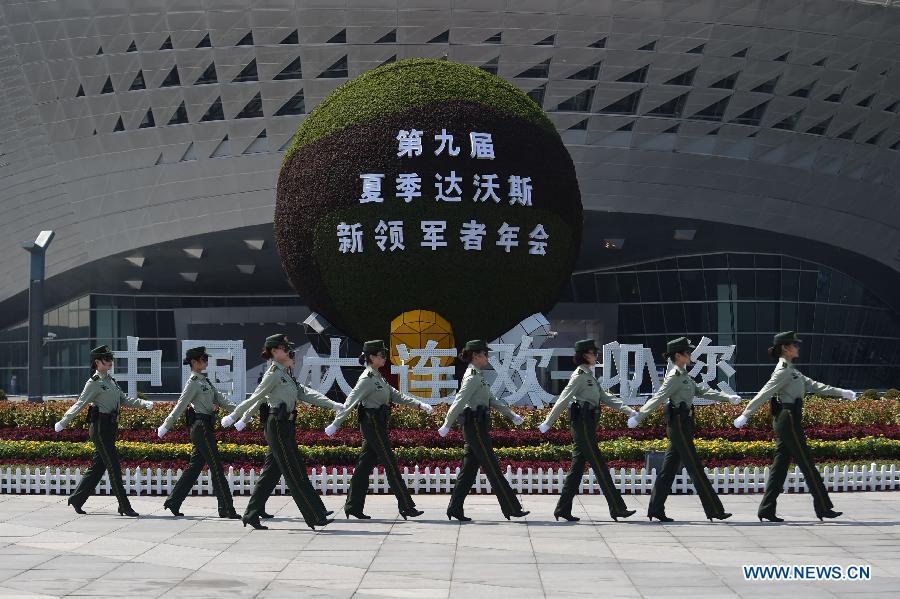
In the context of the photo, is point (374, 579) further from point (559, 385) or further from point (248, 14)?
point (559, 385)

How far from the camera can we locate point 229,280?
142ft

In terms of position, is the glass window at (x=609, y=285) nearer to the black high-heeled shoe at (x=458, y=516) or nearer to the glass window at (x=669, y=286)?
the glass window at (x=669, y=286)

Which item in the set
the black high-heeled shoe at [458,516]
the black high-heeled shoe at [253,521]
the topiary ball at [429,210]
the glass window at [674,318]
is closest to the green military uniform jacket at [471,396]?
the black high-heeled shoe at [458,516]

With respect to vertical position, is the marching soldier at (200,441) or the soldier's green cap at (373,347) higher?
the soldier's green cap at (373,347)

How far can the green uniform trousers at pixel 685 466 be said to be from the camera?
1202 cm

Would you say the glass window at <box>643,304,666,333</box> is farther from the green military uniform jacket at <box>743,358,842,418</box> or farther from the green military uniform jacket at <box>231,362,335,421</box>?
the green military uniform jacket at <box>231,362,335,421</box>

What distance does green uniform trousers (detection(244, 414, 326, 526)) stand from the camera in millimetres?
11625

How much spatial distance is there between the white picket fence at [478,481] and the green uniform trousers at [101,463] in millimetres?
1524

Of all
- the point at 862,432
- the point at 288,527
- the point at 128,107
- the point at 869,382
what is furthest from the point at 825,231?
the point at 288,527

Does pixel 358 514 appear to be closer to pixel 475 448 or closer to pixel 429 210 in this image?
pixel 475 448

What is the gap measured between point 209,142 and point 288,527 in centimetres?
2770

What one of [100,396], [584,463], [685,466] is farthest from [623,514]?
[100,396]

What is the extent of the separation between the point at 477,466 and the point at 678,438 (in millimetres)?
2056

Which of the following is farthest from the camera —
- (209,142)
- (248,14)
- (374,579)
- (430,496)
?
(209,142)
